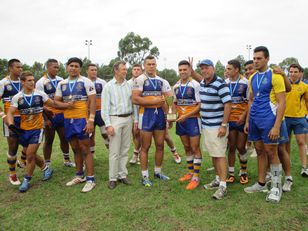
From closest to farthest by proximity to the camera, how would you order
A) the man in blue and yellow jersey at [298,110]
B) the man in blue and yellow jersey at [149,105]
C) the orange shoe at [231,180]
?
the man in blue and yellow jersey at [149,105] < the orange shoe at [231,180] < the man in blue and yellow jersey at [298,110]

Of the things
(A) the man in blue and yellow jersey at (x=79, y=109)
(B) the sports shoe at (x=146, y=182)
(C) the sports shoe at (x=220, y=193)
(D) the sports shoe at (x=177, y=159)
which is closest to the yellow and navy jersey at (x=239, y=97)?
(C) the sports shoe at (x=220, y=193)

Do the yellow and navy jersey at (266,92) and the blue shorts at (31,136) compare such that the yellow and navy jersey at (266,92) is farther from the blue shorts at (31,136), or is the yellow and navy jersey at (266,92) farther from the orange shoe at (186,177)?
the blue shorts at (31,136)

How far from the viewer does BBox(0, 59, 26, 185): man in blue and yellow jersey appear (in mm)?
5547

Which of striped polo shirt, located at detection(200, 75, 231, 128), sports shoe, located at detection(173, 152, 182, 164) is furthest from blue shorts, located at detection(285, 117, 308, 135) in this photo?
sports shoe, located at detection(173, 152, 182, 164)

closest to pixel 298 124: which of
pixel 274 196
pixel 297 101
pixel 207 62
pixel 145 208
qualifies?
pixel 297 101

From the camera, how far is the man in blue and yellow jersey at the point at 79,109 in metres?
5.16

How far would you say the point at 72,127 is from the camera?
5164mm

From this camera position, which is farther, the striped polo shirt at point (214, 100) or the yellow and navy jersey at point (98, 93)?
the yellow and navy jersey at point (98, 93)

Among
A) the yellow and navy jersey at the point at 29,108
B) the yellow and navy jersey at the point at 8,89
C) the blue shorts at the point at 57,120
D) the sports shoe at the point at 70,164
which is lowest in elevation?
the sports shoe at the point at 70,164

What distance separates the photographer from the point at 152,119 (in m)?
5.25

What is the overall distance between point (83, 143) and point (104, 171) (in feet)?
4.59

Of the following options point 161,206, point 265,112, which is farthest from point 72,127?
point 265,112

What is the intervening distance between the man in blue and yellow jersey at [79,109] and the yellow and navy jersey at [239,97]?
2.75m

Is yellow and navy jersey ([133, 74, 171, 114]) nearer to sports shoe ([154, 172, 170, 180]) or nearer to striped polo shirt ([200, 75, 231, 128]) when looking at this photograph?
striped polo shirt ([200, 75, 231, 128])
